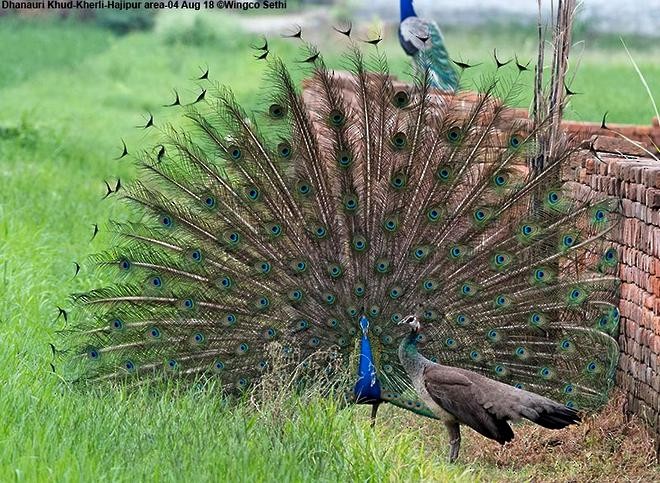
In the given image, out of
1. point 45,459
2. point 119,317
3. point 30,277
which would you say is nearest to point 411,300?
point 119,317

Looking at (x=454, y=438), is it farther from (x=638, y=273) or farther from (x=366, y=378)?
(x=638, y=273)

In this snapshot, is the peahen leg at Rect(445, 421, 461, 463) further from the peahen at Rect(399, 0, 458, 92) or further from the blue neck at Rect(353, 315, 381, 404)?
the peahen at Rect(399, 0, 458, 92)

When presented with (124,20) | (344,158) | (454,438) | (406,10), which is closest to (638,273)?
(454,438)

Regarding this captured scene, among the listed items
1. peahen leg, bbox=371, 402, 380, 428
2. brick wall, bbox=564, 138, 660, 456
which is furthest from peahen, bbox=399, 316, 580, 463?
brick wall, bbox=564, 138, 660, 456

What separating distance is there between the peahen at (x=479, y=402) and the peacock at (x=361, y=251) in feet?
1.47

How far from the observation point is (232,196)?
23.7 ft

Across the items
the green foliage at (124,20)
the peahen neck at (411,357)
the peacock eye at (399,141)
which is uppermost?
the peacock eye at (399,141)

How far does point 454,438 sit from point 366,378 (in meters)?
0.51

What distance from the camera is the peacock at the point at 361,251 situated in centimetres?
709

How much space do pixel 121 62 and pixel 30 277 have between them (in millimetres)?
20508

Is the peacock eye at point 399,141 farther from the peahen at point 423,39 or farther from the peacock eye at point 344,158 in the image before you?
the peahen at point 423,39

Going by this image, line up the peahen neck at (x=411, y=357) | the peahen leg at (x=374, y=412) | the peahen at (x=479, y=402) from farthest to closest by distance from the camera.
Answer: the peahen leg at (x=374, y=412) → the peahen neck at (x=411, y=357) → the peahen at (x=479, y=402)

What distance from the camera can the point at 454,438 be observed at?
673cm

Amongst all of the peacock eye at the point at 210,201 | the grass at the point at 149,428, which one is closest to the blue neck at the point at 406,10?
the grass at the point at 149,428
